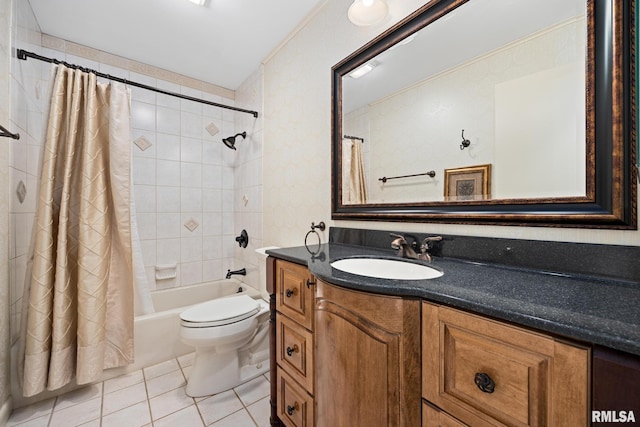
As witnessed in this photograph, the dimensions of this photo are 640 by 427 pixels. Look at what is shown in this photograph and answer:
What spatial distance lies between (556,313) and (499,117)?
729mm

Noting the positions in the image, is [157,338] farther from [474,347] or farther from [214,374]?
[474,347]

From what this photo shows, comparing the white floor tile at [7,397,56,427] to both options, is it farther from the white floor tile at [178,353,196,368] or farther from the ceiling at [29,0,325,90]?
the ceiling at [29,0,325,90]

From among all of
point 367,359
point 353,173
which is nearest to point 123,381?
point 367,359

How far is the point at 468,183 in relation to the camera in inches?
40.3

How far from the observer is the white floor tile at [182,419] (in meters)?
1.35

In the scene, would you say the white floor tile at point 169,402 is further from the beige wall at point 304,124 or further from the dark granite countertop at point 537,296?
the dark granite countertop at point 537,296

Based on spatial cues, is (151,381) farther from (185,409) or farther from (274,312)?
(274,312)

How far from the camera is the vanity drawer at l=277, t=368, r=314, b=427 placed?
108 centimetres

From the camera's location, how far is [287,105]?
6.40ft

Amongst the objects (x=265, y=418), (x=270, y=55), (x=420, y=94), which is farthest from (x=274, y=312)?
(x=270, y=55)

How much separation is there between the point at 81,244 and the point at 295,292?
4.63ft

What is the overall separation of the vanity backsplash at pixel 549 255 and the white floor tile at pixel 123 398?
6.00 ft

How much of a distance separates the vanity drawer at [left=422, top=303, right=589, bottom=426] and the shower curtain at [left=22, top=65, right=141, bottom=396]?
187 centimetres

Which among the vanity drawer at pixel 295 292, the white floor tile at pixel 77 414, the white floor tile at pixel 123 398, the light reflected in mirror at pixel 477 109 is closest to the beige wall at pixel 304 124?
the light reflected in mirror at pixel 477 109
